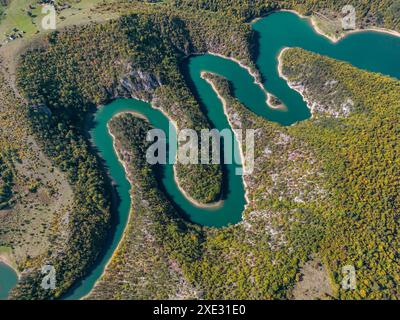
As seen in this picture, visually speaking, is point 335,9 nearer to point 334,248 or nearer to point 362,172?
point 362,172

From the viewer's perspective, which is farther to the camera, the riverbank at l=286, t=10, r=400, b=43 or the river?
the riverbank at l=286, t=10, r=400, b=43

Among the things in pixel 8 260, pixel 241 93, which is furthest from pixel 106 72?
pixel 8 260

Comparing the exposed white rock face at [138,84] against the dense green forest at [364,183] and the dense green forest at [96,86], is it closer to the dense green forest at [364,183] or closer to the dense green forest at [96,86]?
the dense green forest at [96,86]

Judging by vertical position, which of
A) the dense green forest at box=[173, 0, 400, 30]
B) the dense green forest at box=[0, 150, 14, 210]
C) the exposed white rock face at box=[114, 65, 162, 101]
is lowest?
the dense green forest at box=[0, 150, 14, 210]

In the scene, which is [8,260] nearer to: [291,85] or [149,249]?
[149,249]

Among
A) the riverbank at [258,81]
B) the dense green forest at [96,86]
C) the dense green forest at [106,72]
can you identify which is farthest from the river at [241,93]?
the dense green forest at [106,72]

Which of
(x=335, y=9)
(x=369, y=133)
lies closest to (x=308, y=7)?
(x=335, y=9)

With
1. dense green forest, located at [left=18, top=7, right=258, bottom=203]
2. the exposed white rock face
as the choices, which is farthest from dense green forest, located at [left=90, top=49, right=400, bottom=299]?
dense green forest, located at [left=18, top=7, right=258, bottom=203]

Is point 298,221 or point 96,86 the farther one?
point 96,86

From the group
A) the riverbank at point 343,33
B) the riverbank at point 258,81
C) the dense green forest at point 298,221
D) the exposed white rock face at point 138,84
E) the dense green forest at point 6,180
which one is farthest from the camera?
the riverbank at point 343,33

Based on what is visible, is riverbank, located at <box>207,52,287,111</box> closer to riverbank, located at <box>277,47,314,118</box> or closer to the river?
the river

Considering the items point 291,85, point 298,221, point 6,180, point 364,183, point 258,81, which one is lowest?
point 298,221
